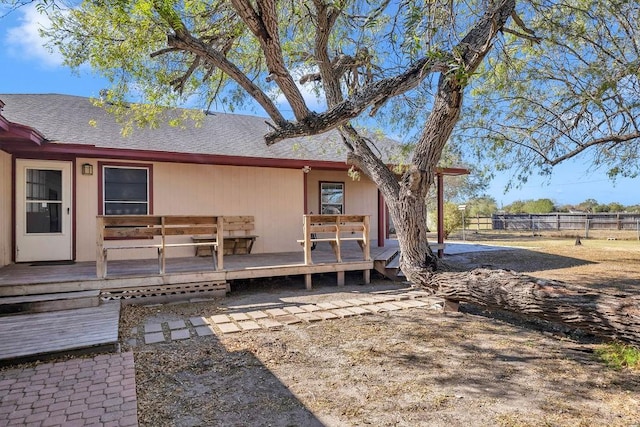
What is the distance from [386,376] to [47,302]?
181 inches

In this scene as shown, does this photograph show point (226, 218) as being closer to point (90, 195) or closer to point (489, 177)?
point (90, 195)

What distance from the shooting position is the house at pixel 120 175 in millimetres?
6980

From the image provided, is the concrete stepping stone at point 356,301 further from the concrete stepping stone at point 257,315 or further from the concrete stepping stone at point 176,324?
the concrete stepping stone at point 176,324

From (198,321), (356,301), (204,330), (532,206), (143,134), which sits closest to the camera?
(204,330)

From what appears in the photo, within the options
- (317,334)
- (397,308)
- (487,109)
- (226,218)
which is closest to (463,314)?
(397,308)

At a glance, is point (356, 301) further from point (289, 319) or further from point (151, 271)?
point (151, 271)

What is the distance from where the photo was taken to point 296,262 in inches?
296

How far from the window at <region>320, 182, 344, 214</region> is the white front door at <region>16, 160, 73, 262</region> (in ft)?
20.5

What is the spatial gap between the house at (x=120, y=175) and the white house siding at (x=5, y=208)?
2 centimetres

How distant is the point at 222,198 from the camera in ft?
28.6

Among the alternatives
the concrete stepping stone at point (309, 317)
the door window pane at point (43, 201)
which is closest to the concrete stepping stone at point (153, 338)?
the concrete stepping stone at point (309, 317)

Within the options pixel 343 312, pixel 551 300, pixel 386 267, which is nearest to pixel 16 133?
pixel 343 312

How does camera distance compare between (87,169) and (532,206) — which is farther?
(532,206)

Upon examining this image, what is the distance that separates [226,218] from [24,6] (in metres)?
4.99
